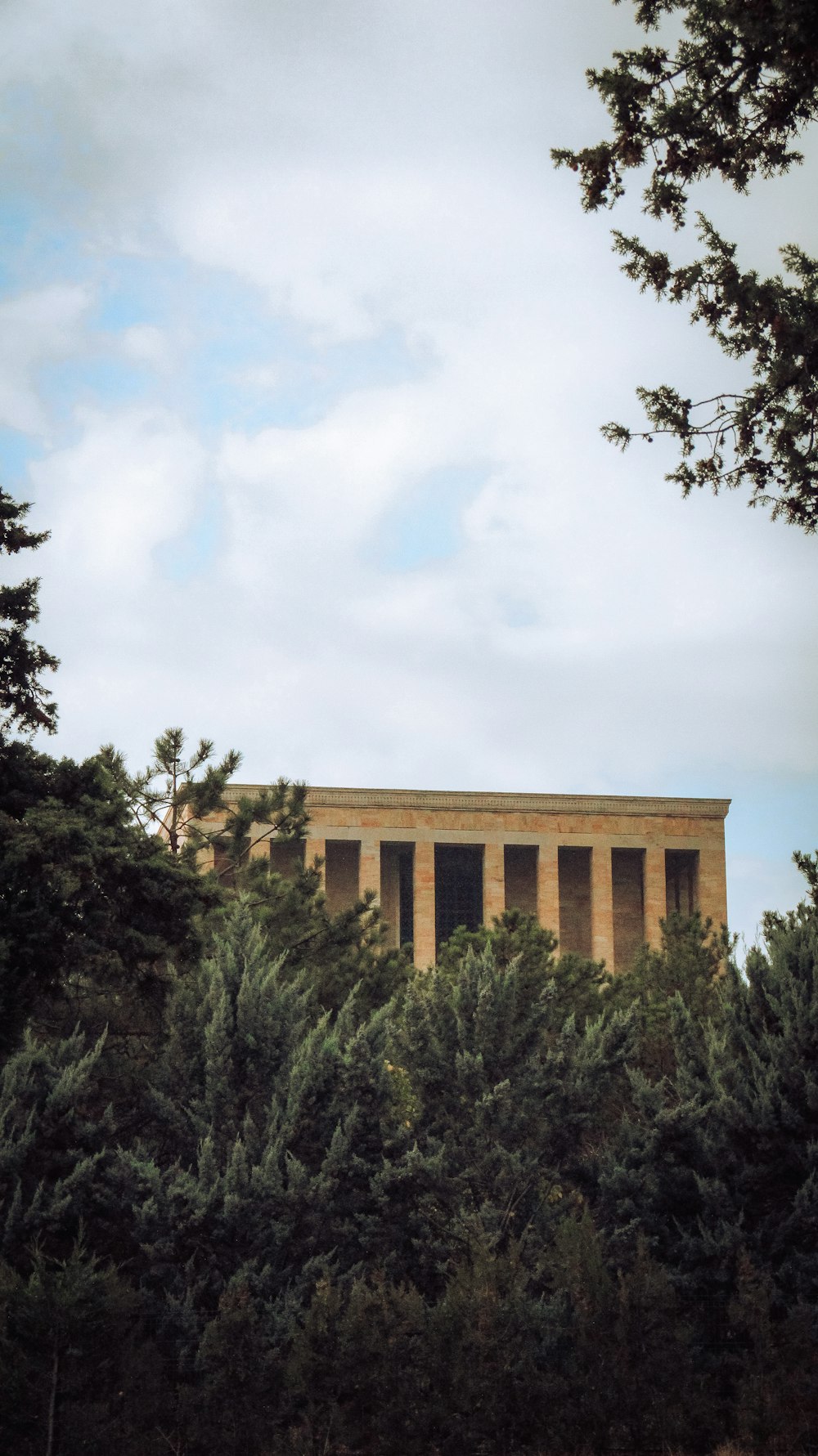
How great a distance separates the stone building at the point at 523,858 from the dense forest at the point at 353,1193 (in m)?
33.8

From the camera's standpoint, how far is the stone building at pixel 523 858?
170ft

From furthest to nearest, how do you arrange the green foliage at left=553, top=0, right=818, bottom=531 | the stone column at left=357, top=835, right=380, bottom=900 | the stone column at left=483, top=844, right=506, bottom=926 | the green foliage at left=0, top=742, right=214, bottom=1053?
the stone column at left=483, top=844, right=506, bottom=926
the stone column at left=357, top=835, right=380, bottom=900
the green foliage at left=0, top=742, right=214, bottom=1053
the green foliage at left=553, top=0, right=818, bottom=531

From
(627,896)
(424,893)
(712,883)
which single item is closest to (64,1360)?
(424,893)

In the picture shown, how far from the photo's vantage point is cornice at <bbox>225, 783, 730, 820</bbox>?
170ft

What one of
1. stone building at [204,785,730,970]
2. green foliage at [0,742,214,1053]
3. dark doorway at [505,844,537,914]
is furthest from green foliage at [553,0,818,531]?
dark doorway at [505,844,537,914]

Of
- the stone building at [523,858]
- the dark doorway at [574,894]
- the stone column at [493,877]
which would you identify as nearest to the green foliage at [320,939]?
the stone building at [523,858]

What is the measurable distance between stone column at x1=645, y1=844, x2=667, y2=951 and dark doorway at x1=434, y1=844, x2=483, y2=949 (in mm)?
6450

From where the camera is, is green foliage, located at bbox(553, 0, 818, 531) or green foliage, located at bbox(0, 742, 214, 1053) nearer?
green foliage, located at bbox(553, 0, 818, 531)

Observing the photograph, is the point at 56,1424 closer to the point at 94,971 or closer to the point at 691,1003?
the point at 94,971

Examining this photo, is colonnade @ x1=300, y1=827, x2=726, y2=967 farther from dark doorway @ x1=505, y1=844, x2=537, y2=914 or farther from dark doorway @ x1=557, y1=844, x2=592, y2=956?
dark doorway @ x1=557, y1=844, x2=592, y2=956

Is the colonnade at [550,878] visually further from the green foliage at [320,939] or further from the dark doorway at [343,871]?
the green foliage at [320,939]

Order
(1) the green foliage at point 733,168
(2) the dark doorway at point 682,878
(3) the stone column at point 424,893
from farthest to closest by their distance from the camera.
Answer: (2) the dark doorway at point 682,878 < (3) the stone column at point 424,893 < (1) the green foliage at point 733,168

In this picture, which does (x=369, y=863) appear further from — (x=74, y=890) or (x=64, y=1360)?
(x=64, y=1360)

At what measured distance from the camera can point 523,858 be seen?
55469 millimetres
